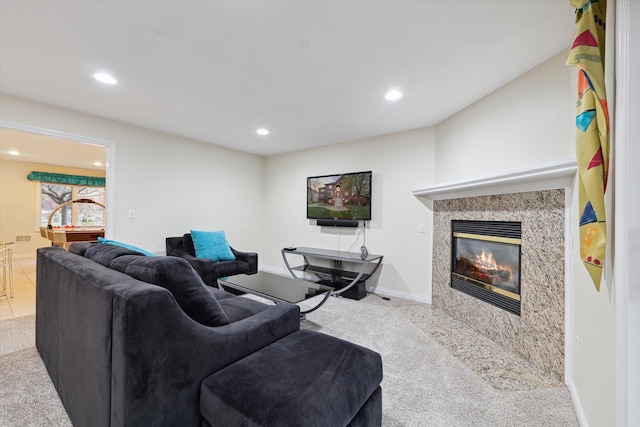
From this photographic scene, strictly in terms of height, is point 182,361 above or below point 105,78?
below

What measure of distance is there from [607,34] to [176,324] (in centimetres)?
213

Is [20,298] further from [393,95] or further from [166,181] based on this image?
[393,95]

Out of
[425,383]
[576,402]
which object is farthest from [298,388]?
[576,402]

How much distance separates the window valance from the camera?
20.4 ft

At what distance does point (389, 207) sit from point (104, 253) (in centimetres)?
327

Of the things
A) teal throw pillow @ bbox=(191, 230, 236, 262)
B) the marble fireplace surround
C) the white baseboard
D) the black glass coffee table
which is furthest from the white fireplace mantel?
teal throw pillow @ bbox=(191, 230, 236, 262)

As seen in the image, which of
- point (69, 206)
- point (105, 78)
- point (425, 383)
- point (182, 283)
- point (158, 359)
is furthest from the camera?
point (69, 206)

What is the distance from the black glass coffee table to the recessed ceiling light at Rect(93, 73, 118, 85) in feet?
7.20

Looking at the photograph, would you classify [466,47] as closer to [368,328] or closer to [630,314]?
[630,314]

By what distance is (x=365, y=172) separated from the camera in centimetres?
404

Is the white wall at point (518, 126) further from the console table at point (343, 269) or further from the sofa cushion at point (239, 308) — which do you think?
the sofa cushion at point (239, 308)

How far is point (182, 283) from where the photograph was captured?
123cm

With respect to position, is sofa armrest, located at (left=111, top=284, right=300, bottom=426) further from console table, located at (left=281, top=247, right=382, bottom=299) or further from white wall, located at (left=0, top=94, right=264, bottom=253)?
white wall, located at (left=0, top=94, right=264, bottom=253)

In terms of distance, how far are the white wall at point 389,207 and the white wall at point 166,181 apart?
106 centimetres
